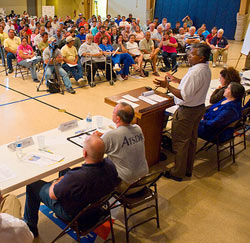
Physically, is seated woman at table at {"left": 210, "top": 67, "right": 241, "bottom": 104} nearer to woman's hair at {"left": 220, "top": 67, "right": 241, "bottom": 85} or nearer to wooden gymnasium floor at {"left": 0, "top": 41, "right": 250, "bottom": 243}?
woman's hair at {"left": 220, "top": 67, "right": 241, "bottom": 85}

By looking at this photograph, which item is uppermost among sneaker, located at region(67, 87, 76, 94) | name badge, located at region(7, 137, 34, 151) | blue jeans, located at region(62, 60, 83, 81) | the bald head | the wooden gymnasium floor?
the bald head

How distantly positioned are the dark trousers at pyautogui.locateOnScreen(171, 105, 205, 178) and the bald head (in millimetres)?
1508

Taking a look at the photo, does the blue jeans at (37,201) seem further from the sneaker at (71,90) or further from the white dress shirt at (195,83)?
the sneaker at (71,90)

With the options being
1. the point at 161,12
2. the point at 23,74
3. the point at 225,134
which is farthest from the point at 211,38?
the point at 161,12

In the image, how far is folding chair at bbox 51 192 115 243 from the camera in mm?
2025

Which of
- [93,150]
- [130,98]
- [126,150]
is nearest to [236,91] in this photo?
[130,98]

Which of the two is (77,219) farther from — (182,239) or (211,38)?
(211,38)

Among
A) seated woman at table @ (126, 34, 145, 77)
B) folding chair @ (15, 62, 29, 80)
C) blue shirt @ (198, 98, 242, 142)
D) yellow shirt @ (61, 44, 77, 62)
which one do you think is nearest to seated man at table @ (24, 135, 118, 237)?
blue shirt @ (198, 98, 242, 142)

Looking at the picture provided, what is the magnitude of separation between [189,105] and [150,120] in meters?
0.57

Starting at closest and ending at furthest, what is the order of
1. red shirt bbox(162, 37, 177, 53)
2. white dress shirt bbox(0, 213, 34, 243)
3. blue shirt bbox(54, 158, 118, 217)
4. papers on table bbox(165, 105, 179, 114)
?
white dress shirt bbox(0, 213, 34, 243), blue shirt bbox(54, 158, 118, 217), papers on table bbox(165, 105, 179, 114), red shirt bbox(162, 37, 177, 53)

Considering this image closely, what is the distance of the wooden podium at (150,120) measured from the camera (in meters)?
3.34

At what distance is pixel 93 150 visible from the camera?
78.1 inches

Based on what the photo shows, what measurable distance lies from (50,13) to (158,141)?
49.8 ft

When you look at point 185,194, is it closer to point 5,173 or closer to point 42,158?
point 42,158
